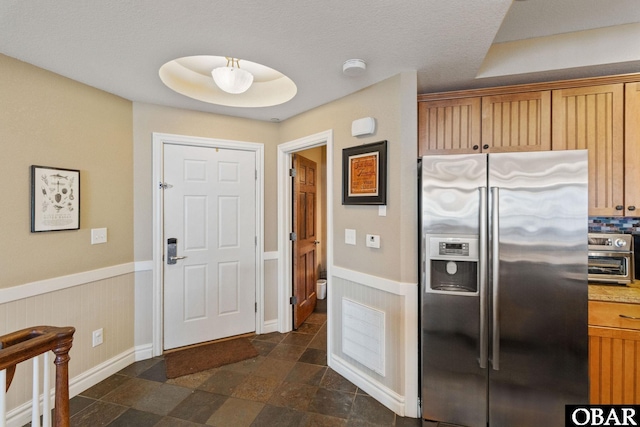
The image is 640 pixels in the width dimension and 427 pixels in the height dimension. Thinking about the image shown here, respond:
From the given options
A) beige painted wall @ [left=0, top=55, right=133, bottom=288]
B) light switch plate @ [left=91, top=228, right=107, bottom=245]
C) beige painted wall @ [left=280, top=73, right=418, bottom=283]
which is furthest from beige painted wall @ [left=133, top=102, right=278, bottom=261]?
beige painted wall @ [left=280, top=73, right=418, bottom=283]

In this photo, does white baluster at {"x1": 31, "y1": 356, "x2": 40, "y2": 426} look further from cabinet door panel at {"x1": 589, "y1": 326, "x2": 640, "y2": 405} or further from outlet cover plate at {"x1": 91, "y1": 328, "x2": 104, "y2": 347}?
cabinet door panel at {"x1": 589, "y1": 326, "x2": 640, "y2": 405}

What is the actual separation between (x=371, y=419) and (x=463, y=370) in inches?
27.1

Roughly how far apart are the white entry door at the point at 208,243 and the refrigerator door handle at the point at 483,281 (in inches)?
86.4

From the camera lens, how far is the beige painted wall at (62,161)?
1.83 metres

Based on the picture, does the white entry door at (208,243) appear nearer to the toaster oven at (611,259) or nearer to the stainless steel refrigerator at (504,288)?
the stainless steel refrigerator at (504,288)

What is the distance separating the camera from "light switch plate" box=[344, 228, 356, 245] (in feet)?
7.75

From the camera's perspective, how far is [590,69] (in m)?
2.01

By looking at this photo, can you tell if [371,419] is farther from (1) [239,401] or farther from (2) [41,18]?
(2) [41,18]

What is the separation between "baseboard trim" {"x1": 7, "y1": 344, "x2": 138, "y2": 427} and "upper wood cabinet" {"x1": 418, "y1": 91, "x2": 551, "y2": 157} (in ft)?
10.0

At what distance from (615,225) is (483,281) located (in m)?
1.38

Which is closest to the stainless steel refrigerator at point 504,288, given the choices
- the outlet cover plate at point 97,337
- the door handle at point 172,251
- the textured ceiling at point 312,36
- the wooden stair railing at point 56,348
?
the textured ceiling at point 312,36

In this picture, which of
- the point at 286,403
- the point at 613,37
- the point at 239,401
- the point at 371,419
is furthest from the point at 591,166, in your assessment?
the point at 239,401

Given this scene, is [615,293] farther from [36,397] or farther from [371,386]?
[36,397]

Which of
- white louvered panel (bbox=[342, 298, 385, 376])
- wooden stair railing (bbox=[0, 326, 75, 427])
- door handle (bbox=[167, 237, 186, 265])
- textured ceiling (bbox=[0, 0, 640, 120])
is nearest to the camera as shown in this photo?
wooden stair railing (bbox=[0, 326, 75, 427])
